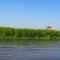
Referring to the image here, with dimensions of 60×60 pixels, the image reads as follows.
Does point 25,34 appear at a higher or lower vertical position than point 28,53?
higher

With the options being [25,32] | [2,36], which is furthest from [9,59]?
[25,32]

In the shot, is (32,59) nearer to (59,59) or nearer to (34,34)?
(59,59)

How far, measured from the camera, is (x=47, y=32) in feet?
272

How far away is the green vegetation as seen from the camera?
74.3 meters

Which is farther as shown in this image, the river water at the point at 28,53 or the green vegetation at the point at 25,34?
the green vegetation at the point at 25,34

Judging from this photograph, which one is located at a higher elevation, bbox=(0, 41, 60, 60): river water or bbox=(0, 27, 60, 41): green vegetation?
bbox=(0, 27, 60, 41): green vegetation

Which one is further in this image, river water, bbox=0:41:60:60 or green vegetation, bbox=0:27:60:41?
green vegetation, bbox=0:27:60:41

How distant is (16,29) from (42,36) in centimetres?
998

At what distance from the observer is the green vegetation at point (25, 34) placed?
74.3 metres

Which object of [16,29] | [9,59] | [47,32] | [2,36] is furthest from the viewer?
[47,32]

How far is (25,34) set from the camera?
263 ft

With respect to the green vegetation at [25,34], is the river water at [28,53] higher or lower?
lower

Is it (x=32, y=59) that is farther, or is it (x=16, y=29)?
(x=16, y=29)

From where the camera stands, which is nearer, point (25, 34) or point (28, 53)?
point (28, 53)
